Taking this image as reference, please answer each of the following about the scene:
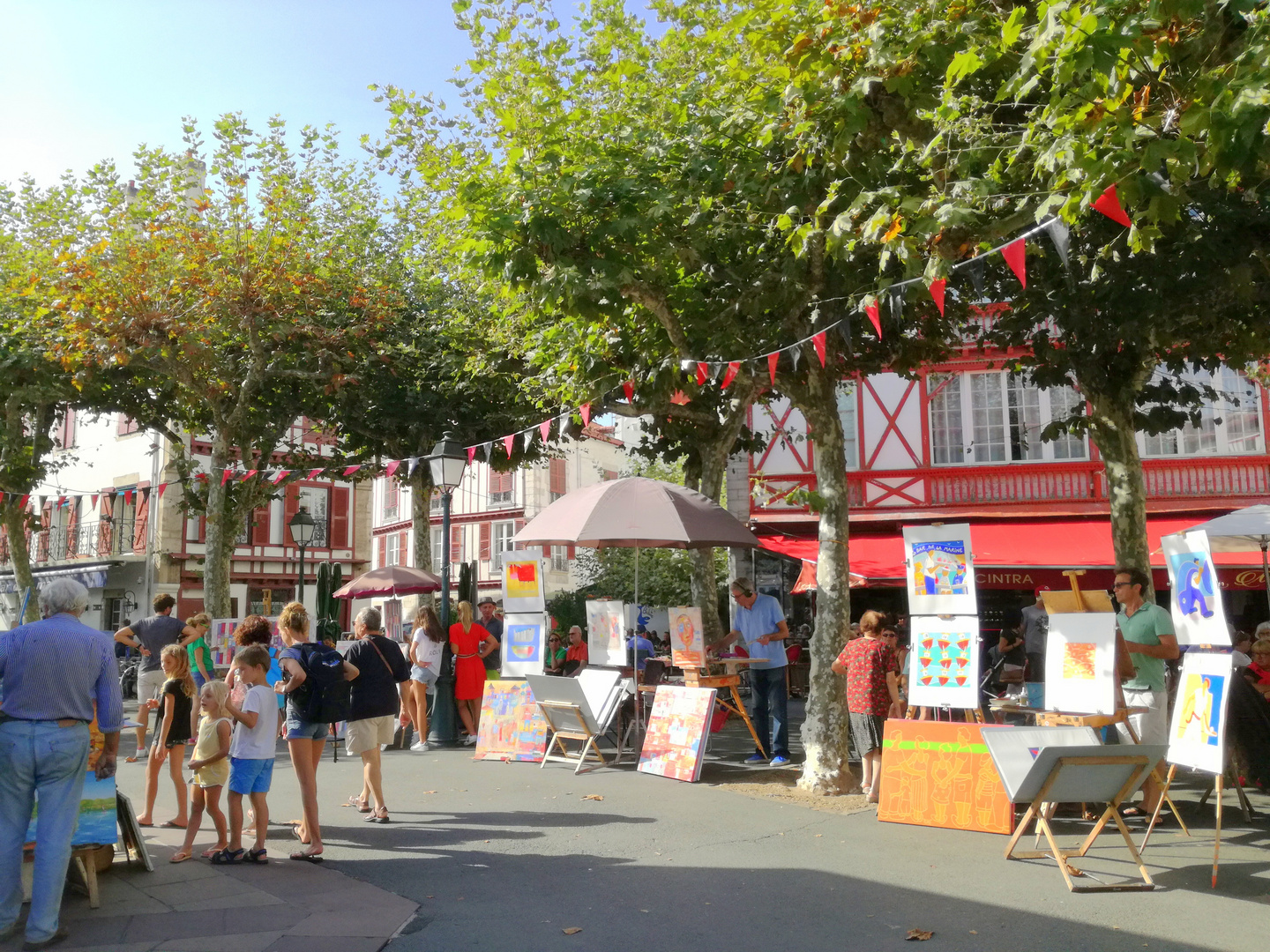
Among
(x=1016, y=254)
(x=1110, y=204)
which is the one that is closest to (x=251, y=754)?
(x=1016, y=254)

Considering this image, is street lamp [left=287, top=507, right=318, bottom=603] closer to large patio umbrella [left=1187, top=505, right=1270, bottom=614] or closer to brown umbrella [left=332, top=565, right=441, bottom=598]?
brown umbrella [left=332, top=565, right=441, bottom=598]

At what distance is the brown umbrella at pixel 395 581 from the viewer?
54.9 ft

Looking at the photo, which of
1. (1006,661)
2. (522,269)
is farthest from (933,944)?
(1006,661)

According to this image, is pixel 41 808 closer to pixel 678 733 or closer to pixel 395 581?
pixel 678 733

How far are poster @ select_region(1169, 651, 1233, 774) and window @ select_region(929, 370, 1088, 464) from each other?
41.4 ft

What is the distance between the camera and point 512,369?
17.0 meters

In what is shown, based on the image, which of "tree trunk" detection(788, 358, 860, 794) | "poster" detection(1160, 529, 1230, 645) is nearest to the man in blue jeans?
"tree trunk" detection(788, 358, 860, 794)

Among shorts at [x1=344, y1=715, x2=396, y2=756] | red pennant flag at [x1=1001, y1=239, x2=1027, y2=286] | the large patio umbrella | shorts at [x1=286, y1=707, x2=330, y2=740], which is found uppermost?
red pennant flag at [x1=1001, y1=239, x2=1027, y2=286]

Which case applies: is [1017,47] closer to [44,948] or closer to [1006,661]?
[1006,661]

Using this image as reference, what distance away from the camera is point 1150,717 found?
7141mm

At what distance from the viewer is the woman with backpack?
6.37 meters

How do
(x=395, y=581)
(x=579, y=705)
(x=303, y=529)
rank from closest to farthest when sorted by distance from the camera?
(x=579, y=705), (x=395, y=581), (x=303, y=529)

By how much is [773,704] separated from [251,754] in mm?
5363

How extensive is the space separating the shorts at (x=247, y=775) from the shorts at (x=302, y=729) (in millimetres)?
219
